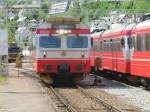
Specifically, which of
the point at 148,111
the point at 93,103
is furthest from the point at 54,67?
the point at 148,111

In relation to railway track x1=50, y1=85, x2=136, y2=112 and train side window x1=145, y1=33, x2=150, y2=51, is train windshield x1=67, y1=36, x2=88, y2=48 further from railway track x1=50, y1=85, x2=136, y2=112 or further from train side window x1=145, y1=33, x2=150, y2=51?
train side window x1=145, y1=33, x2=150, y2=51

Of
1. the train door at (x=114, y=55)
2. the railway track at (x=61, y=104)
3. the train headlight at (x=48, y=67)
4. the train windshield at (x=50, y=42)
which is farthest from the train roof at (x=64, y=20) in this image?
the railway track at (x=61, y=104)

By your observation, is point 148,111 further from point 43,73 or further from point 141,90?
point 43,73

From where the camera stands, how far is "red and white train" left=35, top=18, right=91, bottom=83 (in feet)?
86.6

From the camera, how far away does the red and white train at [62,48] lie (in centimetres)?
2641

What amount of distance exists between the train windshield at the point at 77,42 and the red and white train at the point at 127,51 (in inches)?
81.8

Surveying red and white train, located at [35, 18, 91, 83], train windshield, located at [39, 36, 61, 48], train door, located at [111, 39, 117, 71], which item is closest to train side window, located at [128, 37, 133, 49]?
red and white train, located at [35, 18, 91, 83]

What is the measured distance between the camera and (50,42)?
2666 cm

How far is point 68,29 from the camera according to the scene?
88.6 ft

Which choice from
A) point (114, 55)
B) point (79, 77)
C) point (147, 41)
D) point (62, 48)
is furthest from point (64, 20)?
point (147, 41)

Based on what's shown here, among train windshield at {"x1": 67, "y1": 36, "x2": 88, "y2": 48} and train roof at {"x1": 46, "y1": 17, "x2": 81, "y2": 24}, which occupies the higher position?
train roof at {"x1": 46, "y1": 17, "x2": 81, "y2": 24}

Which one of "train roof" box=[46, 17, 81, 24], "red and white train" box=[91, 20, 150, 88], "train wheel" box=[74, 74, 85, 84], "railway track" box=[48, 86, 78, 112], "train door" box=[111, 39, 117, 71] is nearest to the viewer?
"railway track" box=[48, 86, 78, 112]

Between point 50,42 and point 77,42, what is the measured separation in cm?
124

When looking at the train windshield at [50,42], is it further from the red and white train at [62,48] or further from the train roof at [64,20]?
the train roof at [64,20]
